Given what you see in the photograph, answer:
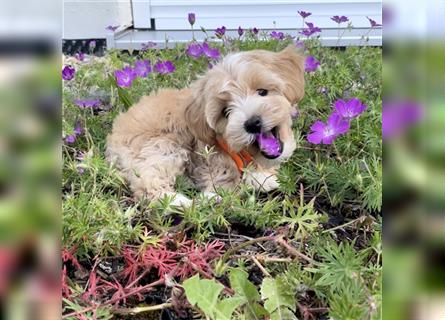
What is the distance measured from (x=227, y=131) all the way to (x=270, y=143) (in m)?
0.26

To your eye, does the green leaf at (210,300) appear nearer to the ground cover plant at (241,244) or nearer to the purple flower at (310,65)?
the ground cover plant at (241,244)

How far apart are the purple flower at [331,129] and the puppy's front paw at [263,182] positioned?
0.35 meters

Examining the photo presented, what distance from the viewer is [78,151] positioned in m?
3.01

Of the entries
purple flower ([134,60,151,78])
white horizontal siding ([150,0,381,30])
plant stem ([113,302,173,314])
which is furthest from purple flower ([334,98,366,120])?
white horizontal siding ([150,0,381,30])

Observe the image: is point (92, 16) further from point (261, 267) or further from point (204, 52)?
point (261, 267)

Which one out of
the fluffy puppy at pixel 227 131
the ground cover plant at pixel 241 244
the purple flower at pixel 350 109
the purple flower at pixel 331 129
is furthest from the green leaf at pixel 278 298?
the fluffy puppy at pixel 227 131

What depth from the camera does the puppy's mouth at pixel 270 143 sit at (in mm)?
2887

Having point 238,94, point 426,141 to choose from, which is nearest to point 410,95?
point 426,141

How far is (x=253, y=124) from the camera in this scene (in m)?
2.91

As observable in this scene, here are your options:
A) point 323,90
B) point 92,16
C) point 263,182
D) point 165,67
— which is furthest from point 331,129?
point 92,16

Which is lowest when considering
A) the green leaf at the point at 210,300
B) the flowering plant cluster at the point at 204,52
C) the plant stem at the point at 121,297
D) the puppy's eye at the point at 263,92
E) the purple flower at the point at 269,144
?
the plant stem at the point at 121,297

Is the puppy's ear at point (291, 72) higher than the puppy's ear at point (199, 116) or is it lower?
higher

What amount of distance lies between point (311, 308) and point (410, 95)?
1.15m

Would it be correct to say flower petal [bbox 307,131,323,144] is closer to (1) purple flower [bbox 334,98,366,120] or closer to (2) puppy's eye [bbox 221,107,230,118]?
(1) purple flower [bbox 334,98,366,120]
